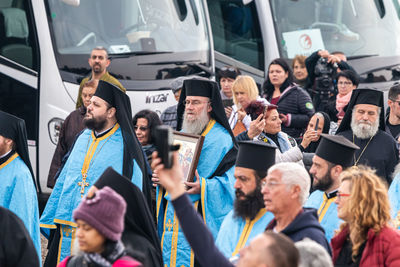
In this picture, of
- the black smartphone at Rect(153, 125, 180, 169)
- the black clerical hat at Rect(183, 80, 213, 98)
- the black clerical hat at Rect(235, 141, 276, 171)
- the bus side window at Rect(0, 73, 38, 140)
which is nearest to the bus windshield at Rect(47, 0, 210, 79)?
the bus side window at Rect(0, 73, 38, 140)

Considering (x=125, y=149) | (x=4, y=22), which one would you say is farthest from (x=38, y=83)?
(x=125, y=149)

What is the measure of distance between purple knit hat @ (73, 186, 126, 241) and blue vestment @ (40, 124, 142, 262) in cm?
275

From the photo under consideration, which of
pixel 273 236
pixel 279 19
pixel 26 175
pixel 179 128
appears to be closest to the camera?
pixel 273 236

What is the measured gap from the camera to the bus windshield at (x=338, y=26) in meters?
15.4

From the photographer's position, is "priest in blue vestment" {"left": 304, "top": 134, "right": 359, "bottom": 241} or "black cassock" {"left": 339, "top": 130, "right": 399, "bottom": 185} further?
"black cassock" {"left": 339, "top": 130, "right": 399, "bottom": 185}

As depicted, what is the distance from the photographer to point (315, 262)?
4895 mm

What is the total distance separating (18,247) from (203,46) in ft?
25.1

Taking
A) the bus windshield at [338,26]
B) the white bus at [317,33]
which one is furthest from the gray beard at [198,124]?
the bus windshield at [338,26]

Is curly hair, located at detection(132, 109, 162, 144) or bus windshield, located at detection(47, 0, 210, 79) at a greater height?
bus windshield, located at detection(47, 0, 210, 79)

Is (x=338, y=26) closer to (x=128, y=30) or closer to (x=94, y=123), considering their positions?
(x=128, y=30)

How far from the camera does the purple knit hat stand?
17.7 feet

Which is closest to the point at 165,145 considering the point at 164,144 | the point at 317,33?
the point at 164,144

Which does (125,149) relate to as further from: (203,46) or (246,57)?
(246,57)

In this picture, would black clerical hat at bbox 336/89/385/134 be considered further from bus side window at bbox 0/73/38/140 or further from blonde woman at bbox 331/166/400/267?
bus side window at bbox 0/73/38/140
